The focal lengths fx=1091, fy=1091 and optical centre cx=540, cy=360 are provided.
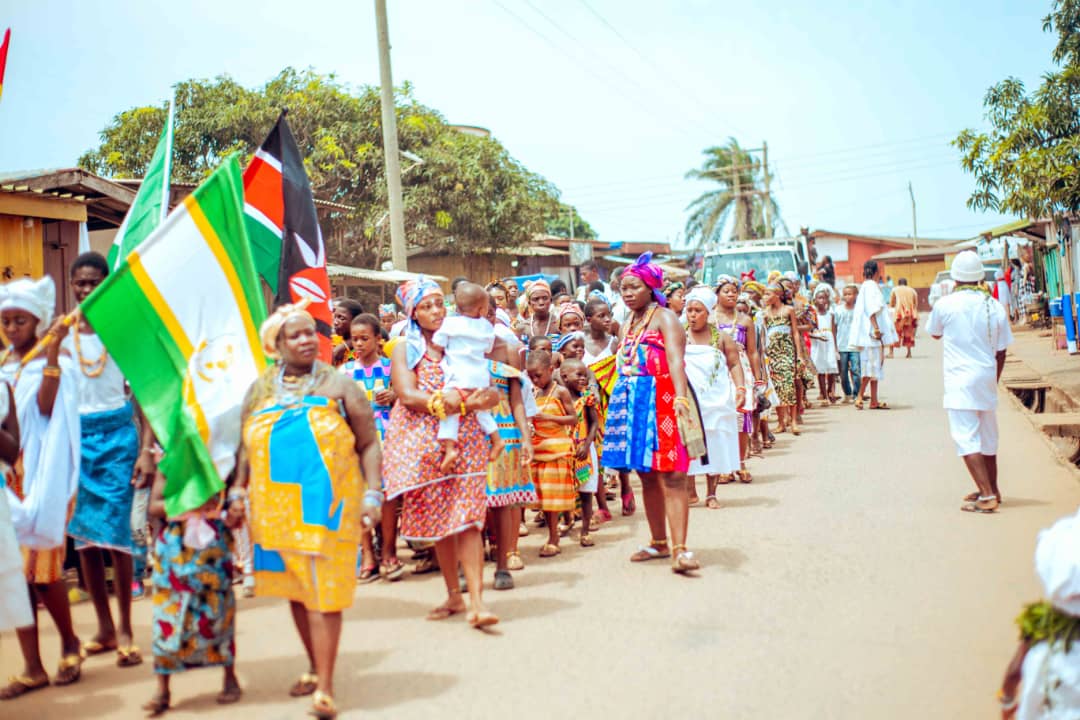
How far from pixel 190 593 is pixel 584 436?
434cm

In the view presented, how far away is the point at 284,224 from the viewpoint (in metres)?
7.53

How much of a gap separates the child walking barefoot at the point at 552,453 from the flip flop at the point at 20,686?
3.66 m

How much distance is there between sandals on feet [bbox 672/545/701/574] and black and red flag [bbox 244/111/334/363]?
9.12 ft

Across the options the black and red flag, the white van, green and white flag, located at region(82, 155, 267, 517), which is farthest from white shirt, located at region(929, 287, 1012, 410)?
the white van

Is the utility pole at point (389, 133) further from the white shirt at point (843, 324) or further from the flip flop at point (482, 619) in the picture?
the flip flop at point (482, 619)

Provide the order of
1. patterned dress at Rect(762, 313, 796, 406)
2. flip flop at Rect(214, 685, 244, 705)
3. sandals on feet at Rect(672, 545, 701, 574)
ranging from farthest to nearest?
1. patterned dress at Rect(762, 313, 796, 406)
2. sandals on feet at Rect(672, 545, 701, 574)
3. flip flop at Rect(214, 685, 244, 705)

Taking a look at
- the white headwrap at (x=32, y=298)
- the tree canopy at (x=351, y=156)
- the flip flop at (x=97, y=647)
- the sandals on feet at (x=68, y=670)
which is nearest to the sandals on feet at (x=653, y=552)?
the flip flop at (x=97, y=647)

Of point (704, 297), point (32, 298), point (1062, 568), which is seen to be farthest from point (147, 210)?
point (1062, 568)

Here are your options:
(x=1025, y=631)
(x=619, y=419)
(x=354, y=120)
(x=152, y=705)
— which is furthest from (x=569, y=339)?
(x=354, y=120)

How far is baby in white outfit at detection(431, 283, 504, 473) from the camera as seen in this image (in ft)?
20.3

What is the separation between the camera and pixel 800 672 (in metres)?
5.09

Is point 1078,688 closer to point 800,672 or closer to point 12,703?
point 800,672

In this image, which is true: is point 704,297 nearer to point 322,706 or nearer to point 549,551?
point 549,551

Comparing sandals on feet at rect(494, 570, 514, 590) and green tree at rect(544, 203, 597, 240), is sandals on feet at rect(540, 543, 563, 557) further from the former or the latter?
green tree at rect(544, 203, 597, 240)
